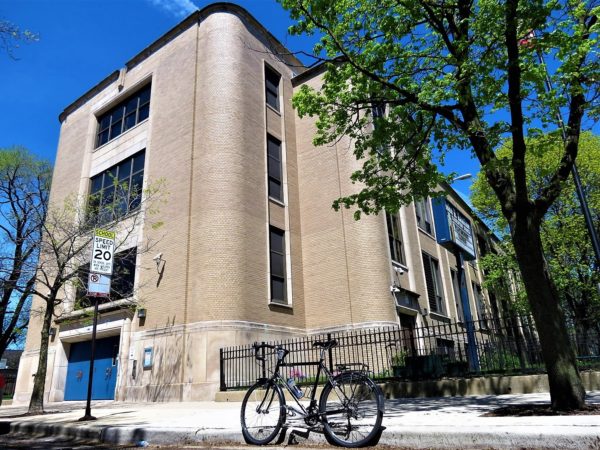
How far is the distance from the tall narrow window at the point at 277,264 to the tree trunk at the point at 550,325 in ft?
39.2

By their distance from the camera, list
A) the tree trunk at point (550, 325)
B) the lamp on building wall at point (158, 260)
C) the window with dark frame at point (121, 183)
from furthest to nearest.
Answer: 1. the window with dark frame at point (121, 183)
2. the lamp on building wall at point (158, 260)
3. the tree trunk at point (550, 325)

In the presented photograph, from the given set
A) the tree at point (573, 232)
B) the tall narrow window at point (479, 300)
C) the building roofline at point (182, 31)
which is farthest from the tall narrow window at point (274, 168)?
the tall narrow window at point (479, 300)

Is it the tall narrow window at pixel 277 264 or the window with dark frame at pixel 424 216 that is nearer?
the tall narrow window at pixel 277 264

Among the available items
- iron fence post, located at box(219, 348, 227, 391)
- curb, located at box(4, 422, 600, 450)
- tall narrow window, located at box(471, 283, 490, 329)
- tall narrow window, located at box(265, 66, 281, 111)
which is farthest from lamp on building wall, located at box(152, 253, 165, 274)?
tall narrow window, located at box(471, 283, 490, 329)

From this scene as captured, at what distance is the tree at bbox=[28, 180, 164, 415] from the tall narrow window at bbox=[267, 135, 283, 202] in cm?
473

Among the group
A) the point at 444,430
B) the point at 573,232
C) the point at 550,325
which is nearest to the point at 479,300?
the point at 573,232

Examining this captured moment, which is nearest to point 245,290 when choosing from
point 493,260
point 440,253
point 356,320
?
point 356,320

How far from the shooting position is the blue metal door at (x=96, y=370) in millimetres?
18250

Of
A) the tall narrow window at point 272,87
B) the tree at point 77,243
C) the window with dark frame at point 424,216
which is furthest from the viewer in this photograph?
the window with dark frame at point 424,216

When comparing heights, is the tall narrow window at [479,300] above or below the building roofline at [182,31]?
below

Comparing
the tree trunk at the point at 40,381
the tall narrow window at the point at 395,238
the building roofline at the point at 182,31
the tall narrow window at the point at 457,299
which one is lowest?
the tree trunk at the point at 40,381

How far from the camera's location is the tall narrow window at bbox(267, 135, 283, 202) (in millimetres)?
20438

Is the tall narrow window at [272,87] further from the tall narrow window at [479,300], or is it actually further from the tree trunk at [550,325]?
the tall narrow window at [479,300]

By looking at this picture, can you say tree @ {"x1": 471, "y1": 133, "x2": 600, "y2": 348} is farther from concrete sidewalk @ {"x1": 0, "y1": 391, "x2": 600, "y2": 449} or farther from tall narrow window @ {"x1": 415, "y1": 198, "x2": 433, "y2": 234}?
concrete sidewalk @ {"x1": 0, "y1": 391, "x2": 600, "y2": 449}
